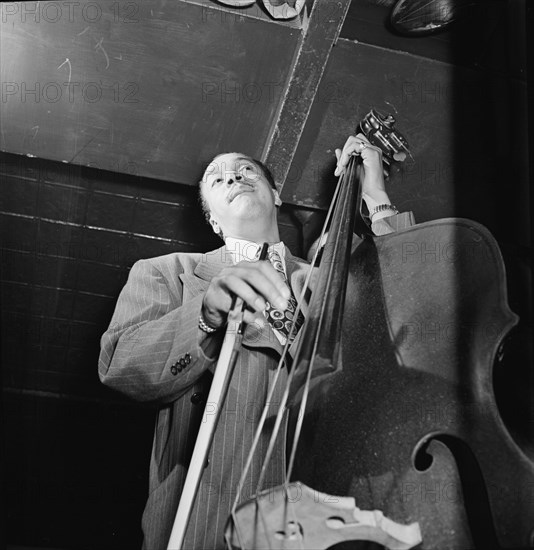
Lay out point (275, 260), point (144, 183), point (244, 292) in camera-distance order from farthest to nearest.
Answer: point (144, 183) < point (275, 260) < point (244, 292)

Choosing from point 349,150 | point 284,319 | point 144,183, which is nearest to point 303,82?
point 349,150

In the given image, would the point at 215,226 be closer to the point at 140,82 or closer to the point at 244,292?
the point at 140,82

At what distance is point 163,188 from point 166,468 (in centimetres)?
81

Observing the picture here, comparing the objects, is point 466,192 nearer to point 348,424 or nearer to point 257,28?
point 257,28

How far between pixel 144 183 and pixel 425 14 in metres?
0.90

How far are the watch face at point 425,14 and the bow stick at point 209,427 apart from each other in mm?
1090

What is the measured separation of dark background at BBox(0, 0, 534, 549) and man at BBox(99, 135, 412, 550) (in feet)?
0.88

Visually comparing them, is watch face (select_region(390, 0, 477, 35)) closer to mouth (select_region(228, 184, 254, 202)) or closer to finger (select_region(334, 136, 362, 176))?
finger (select_region(334, 136, 362, 176))

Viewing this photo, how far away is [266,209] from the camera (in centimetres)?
170

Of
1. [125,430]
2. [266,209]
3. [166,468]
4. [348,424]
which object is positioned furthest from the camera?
[125,430]

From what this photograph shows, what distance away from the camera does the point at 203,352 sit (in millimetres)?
1309

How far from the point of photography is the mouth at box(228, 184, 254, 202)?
5.58 feet

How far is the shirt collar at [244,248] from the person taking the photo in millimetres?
1646

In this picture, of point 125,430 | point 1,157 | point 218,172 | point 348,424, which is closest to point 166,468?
point 348,424
